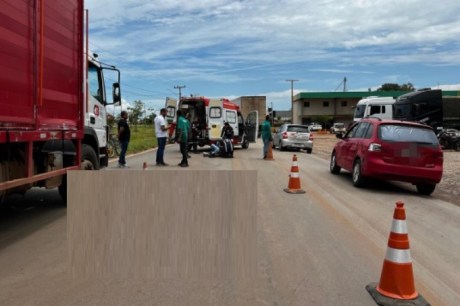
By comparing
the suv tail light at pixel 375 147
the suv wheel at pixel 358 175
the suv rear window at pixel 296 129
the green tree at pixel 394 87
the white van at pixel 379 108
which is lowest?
the suv wheel at pixel 358 175

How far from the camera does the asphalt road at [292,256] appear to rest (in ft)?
14.1

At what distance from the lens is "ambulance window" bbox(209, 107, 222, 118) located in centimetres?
2306

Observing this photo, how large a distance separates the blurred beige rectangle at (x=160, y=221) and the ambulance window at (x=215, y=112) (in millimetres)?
19299

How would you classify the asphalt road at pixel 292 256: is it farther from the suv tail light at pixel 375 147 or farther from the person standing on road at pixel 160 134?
the person standing on road at pixel 160 134

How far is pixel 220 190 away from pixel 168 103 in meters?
20.4

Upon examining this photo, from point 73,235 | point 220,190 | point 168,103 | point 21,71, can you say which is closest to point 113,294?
point 73,235

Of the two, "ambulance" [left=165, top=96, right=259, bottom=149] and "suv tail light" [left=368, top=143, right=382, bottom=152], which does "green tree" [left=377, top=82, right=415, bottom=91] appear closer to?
"ambulance" [left=165, top=96, right=259, bottom=149]

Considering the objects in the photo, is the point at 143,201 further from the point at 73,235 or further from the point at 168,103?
the point at 168,103

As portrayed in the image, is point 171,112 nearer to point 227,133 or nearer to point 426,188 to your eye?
point 227,133

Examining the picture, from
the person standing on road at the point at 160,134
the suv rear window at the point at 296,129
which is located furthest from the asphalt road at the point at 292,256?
the suv rear window at the point at 296,129

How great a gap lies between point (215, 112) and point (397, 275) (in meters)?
19.2

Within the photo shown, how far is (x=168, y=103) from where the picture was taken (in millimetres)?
23641

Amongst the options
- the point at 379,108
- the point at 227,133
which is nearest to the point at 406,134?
the point at 227,133

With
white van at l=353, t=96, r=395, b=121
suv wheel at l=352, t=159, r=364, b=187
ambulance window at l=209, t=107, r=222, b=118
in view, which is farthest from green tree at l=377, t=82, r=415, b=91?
suv wheel at l=352, t=159, r=364, b=187
